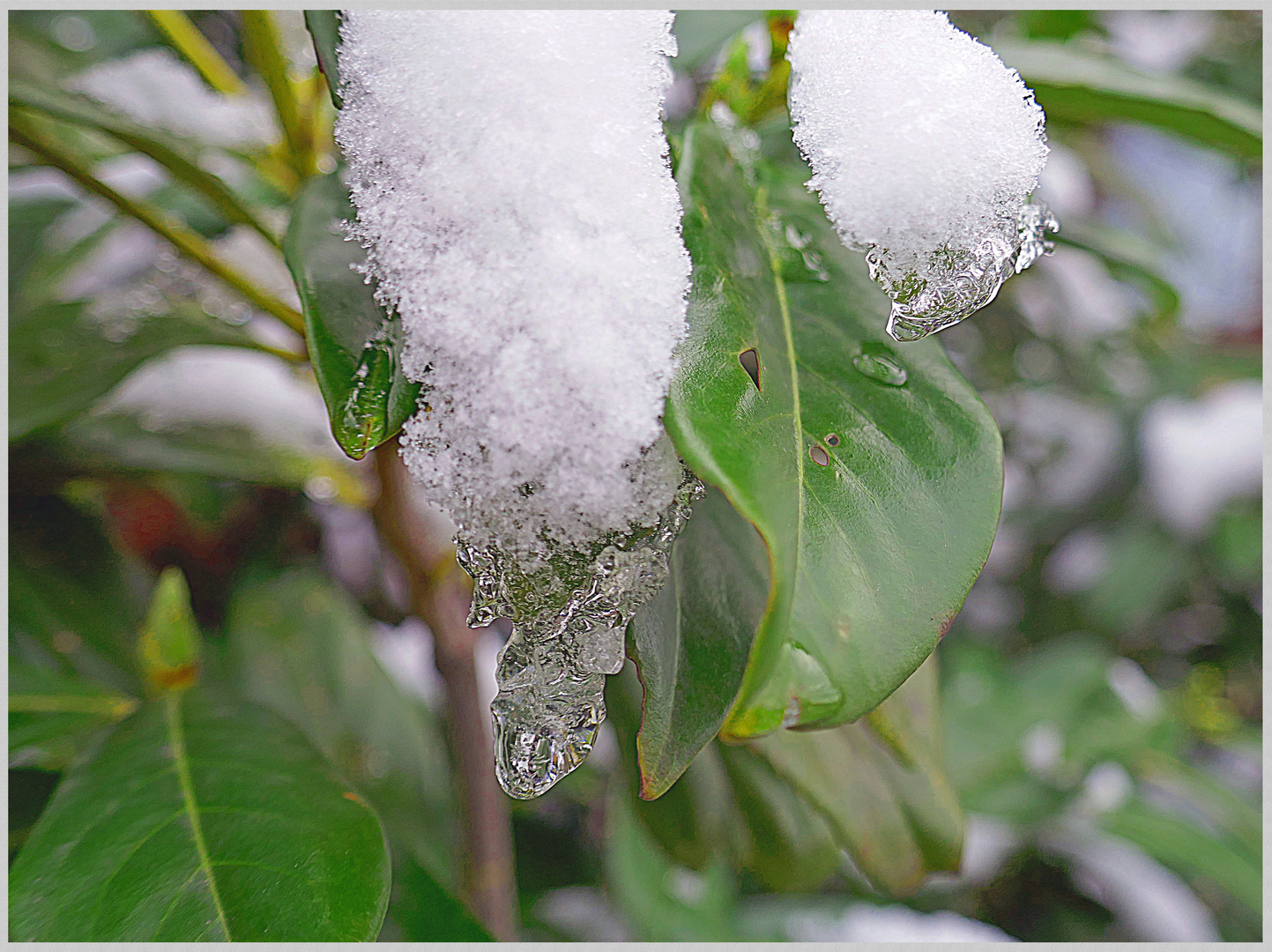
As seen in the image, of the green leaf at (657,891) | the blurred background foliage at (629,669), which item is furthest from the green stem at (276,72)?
the green leaf at (657,891)

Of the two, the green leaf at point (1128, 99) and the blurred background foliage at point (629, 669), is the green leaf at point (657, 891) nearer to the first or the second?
the blurred background foliage at point (629, 669)

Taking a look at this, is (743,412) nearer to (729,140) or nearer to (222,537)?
(729,140)

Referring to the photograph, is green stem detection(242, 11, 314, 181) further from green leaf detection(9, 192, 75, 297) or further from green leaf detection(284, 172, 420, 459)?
green leaf detection(9, 192, 75, 297)

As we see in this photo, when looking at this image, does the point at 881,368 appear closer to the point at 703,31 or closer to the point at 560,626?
the point at 560,626

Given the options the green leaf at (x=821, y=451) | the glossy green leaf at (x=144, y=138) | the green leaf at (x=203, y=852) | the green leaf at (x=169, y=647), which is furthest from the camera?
the green leaf at (x=169, y=647)

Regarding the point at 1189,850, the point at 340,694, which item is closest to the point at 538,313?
the point at 340,694

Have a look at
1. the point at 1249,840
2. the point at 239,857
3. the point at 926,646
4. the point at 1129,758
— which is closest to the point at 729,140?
the point at 926,646
